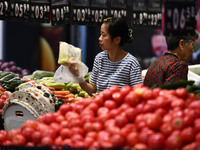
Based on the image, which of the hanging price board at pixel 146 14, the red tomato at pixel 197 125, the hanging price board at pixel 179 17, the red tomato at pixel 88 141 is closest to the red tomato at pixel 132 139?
the red tomato at pixel 88 141

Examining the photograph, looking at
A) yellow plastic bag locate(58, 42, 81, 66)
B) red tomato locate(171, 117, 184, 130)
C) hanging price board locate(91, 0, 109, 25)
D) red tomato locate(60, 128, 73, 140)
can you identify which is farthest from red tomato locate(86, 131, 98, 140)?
hanging price board locate(91, 0, 109, 25)

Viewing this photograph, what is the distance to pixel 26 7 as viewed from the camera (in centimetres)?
502

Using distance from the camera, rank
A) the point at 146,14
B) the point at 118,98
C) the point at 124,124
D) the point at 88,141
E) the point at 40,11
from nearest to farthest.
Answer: the point at 88,141 < the point at 124,124 < the point at 118,98 < the point at 40,11 < the point at 146,14

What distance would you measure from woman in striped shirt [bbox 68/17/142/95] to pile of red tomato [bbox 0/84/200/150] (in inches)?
52.4

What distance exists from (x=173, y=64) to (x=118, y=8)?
6.15ft

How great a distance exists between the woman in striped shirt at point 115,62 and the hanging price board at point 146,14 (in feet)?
4.73

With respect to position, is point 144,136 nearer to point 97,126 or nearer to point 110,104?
point 97,126

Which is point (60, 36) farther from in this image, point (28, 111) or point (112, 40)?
point (28, 111)

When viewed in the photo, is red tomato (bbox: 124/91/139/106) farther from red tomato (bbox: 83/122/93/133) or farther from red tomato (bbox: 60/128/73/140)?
red tomato (bbox: 60/128/73/140)

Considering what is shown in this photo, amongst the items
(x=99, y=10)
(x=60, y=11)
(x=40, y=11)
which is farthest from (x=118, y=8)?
(x=40, y=11)

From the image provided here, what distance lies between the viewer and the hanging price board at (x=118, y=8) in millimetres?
5230

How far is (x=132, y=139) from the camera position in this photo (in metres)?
2.00

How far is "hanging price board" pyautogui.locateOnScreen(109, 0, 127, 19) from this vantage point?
5.23 meters

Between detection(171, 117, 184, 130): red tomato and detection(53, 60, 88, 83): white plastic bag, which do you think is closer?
detection(171, 117, 184, 130): red tomato
